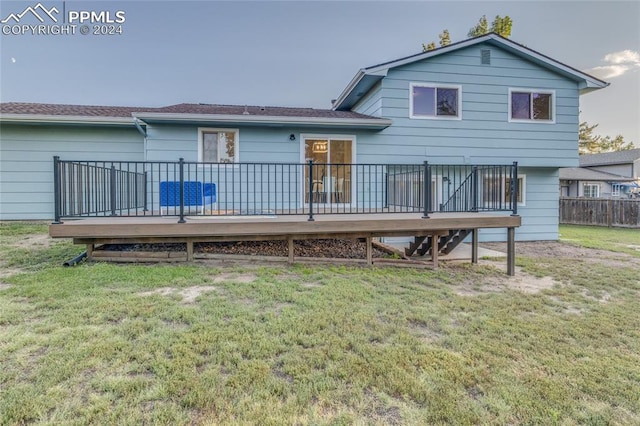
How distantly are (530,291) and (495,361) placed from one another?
111 inches

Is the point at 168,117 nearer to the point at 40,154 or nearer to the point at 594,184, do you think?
the point at 40,154

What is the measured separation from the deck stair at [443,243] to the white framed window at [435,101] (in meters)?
3.71

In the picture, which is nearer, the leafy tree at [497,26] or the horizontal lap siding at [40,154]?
the horizontal lap siding at [40,154]

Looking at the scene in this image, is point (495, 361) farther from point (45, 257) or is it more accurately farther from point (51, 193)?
point (51, 193)

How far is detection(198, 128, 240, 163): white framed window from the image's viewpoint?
322 inches

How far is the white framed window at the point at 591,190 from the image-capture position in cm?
2347

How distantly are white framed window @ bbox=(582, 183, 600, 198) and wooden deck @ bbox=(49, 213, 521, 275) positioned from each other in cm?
2310

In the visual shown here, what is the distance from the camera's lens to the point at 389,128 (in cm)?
886

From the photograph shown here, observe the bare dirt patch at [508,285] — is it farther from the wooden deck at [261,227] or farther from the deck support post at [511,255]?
the wooden deck at [261,227]

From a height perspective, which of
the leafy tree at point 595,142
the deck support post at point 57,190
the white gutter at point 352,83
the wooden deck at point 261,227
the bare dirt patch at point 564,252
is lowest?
the bare dirt patch at point 564,252

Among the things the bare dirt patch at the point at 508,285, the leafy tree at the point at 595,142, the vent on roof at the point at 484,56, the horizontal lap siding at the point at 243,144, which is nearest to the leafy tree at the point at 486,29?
the vent on roof at the point at 484,56

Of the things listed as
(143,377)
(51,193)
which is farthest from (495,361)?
(51,193)

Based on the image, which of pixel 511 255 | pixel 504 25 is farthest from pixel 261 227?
pixel 504 25

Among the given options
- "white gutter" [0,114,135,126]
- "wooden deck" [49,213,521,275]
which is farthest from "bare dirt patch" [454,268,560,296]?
"white gutter" [0,114,135,126]
